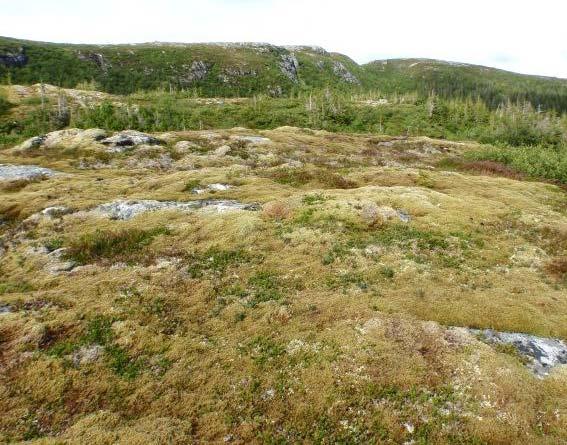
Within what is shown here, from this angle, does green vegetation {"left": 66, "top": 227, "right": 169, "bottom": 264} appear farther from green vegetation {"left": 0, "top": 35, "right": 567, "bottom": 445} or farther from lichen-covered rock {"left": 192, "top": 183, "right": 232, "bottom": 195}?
lichen-covered rock {"left": 192, "top": 183, "right": 232, "bottom": 195}

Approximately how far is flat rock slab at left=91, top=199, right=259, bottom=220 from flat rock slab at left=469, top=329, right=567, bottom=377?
2369cm

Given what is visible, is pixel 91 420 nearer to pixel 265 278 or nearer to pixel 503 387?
pixel 265 278

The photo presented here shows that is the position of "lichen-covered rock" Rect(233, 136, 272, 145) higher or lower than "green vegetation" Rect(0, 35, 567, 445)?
lower

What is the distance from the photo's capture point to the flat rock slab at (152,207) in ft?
127

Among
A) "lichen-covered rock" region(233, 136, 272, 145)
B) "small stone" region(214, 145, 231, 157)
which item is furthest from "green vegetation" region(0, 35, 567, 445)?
"lichen-covered rock" region(233, 136, 272, 145)

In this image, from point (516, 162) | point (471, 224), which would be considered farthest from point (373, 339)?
point (516, 162)

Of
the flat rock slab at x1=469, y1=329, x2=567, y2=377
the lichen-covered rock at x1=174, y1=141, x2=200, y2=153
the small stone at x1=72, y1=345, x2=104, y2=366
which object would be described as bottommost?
the lichen-covered rock at x1=174, y1=141, x2=200, y2=153

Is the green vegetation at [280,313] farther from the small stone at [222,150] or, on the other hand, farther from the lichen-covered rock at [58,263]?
the small stone at [222,150]

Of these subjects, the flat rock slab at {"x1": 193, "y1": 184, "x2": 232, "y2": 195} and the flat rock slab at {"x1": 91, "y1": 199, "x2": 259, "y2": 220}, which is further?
the flat rock slab at {"x1": 193, "y1": 184, "x2": 232, "y2": 195}

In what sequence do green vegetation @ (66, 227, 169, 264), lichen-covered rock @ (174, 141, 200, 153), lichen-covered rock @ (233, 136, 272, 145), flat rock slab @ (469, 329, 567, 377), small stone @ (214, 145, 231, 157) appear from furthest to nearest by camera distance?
1. lichen-covered rock @ (233, 136, 272, 145)
2. lichen-covered rock @ (174, 141, 200, 153)
3. small stone @ (214, 145, 231, 157)
4. green vegetation @ (66, 227, 169, 264)
5. flat rock slab @ (469, 329, 567, 377)

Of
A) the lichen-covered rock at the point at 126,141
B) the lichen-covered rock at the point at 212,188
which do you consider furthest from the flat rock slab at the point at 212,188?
the lichen-covered rock at the point at 126,141

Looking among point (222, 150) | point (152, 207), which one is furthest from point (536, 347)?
point (222, 150)

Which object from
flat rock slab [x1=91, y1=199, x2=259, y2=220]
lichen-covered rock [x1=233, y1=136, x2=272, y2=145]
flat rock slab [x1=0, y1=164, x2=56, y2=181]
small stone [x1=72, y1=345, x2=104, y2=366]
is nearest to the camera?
small stone [x1=72, y1=345, x2=104, y2=366]

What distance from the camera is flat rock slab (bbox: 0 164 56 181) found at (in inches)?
2185
